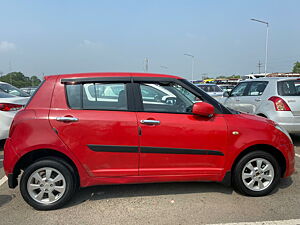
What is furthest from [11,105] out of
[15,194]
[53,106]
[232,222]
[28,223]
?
[232,222]

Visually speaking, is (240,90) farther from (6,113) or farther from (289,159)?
(6,113)

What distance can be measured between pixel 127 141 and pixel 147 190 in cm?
95

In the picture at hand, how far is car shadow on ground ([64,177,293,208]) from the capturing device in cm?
313

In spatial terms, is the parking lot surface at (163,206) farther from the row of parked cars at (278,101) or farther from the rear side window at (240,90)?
the rear side window at (240,90)

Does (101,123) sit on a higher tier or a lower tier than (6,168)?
higher

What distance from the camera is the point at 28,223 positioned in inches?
99.2

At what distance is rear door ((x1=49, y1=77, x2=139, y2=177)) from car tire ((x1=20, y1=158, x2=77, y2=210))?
268mm

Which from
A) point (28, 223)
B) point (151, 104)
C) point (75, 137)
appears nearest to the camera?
point (28, 223)

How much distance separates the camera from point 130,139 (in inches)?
108

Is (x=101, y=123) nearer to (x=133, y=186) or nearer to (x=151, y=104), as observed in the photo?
(x=151, y=104)

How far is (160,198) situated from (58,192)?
128 cm

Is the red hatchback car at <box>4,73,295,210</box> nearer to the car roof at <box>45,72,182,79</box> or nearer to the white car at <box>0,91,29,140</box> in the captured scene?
the car roof at <box>45,72,182,79</box>

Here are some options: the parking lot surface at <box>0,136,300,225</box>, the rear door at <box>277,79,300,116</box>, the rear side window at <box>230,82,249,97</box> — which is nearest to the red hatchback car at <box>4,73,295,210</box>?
the parking lot surface at <box>0,136,300,225</box>

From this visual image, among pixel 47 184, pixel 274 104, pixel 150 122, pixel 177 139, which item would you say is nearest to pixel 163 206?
pixel 177 139
